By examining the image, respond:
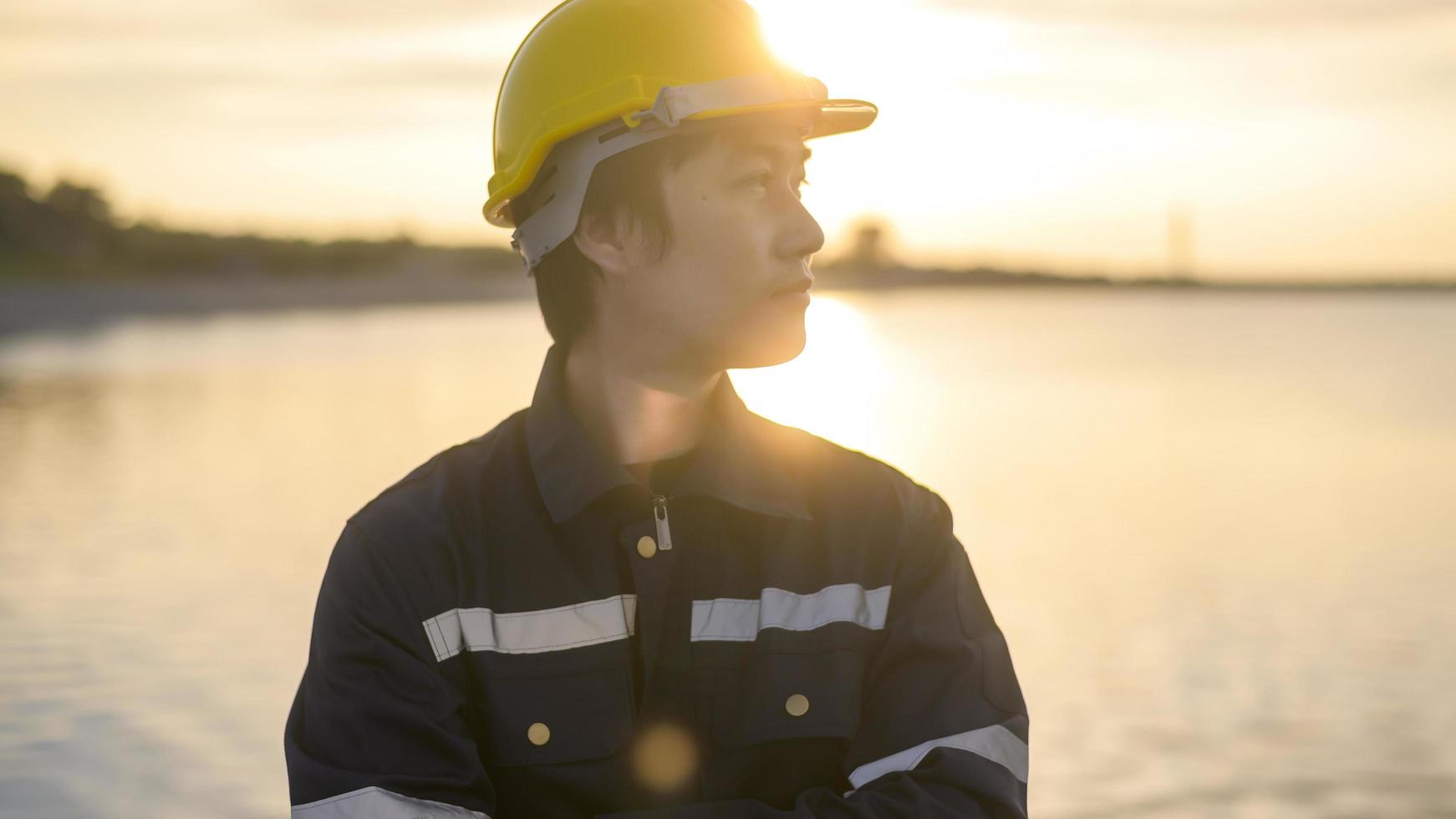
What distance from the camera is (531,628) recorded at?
223 centimetres

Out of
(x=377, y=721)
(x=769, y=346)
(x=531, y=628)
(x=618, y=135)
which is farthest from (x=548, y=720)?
(x=618, y=135)

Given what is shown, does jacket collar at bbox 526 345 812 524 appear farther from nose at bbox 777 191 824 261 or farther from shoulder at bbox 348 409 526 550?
nose at bbox 777 191 824 261

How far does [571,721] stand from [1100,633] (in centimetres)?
576

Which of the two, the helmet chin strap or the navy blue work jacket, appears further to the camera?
the helmet chin strap

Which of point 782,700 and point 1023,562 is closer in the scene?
Result: point 782,700

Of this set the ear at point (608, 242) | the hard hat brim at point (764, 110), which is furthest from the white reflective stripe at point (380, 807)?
the hard hat brim at point (764, 110)

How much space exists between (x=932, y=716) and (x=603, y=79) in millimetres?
1101

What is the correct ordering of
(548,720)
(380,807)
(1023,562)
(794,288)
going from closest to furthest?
(380,807) → (548,720) → (794,288) → (1023,562)

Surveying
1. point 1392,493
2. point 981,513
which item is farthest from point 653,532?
point 1392,493

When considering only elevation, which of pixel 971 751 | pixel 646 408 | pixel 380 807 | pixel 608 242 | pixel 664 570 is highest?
pixel 608 242

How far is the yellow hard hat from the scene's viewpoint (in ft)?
7.95

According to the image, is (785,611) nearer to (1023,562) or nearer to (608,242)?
(608,242)

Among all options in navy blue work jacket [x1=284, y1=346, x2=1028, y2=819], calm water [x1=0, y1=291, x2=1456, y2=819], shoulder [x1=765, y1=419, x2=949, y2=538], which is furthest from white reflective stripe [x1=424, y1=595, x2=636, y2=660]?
calm water [x1=0, y1=291, x2=1456, y2=819]

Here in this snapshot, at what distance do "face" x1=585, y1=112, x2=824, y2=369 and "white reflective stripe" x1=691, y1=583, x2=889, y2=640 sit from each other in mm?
353
